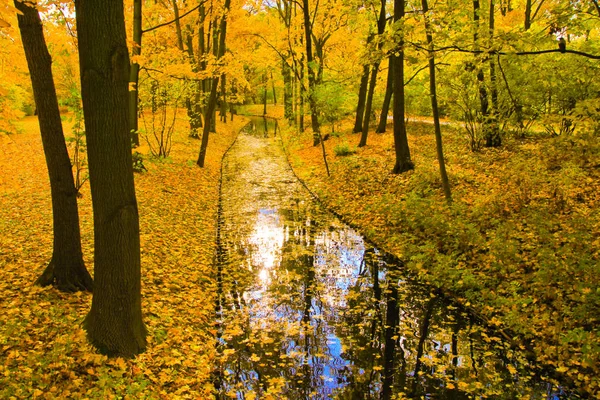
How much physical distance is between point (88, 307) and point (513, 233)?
792cm

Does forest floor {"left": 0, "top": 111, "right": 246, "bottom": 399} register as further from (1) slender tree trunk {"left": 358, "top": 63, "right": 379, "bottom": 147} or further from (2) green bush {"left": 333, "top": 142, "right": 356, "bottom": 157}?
(1) slender tree trunk {"left": 358, "top": 63, "right": 379, "bottom": 147}

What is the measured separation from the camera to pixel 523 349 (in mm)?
5461

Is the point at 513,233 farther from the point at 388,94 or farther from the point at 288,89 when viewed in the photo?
the point at 288,89

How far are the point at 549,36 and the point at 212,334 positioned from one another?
24.0 ft

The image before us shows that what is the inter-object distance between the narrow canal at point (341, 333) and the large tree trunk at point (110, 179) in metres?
1.54

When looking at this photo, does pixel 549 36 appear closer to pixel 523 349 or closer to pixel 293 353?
pixel 523 349

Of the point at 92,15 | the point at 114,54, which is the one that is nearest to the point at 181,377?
the point at 114,54

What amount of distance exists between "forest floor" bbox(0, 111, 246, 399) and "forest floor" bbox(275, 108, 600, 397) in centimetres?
459

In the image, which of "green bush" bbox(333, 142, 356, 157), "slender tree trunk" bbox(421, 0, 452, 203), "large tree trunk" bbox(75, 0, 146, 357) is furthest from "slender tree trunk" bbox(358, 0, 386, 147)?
"large tree trunk" bbox(75, 0, 146, 357)

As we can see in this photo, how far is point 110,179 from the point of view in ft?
13.7

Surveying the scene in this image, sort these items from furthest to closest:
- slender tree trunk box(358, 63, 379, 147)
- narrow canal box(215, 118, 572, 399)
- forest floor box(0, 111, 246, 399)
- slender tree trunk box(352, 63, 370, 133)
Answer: slender tree trunk box(352, 63, 370, 133) < slender tree trunk box(358, 63, 379, 147) < narrow canal box(215, 118, 572, 399) < forest floor box(0, 111, 246, 399)

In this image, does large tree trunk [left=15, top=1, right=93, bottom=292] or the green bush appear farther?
the green bush

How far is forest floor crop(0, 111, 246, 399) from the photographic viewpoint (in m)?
4.17

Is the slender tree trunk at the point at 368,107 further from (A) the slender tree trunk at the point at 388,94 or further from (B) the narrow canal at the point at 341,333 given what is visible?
(B) the narrow canal at the point at 341,333
